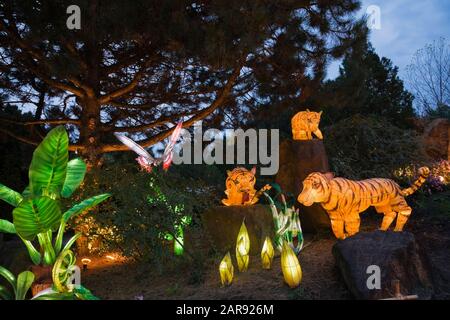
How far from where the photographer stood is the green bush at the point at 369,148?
7641mm

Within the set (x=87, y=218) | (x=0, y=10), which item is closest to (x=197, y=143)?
(x=87, y=218)

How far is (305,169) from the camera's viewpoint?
5824 millimetres

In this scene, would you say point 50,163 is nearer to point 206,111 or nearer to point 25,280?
point 25,280

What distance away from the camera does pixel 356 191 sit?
4.72m

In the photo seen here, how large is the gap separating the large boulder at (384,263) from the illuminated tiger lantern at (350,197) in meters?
0.83

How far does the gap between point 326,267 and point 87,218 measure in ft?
10.5

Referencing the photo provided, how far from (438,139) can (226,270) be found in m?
7.61

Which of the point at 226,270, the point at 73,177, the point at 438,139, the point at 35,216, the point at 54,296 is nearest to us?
the point at 35,216

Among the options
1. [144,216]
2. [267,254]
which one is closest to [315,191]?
[267,254]

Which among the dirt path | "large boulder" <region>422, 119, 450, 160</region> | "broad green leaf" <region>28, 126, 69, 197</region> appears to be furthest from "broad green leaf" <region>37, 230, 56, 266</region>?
"large boulder" <region>422, 119, 450, 160</region>

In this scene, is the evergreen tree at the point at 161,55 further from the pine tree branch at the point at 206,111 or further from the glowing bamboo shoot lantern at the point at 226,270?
the glowing bamboo shoot lantern at the point at 226,270

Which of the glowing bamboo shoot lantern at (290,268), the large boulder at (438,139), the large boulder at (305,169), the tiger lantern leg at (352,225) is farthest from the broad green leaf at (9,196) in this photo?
the large boulder at (438,139)
